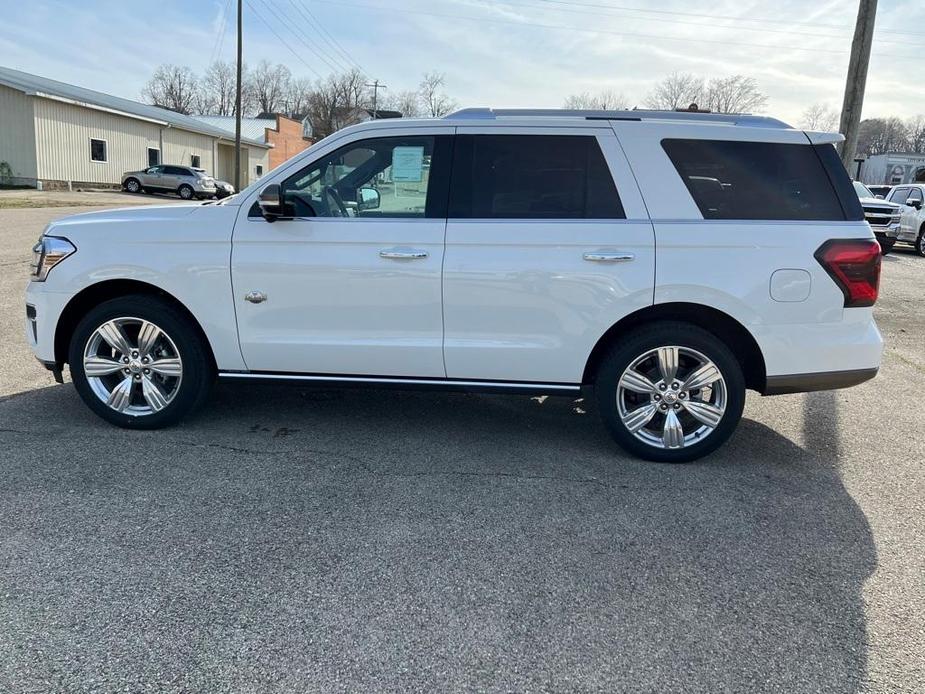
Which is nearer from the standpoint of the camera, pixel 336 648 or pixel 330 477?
pixel 336 648

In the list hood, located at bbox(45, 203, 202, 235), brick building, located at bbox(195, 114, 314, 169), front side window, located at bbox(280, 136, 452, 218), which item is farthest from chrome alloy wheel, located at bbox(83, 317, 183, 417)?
brick building, located at bbox(195, 114, 314, 169)

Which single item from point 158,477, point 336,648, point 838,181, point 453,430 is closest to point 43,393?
point 158,477

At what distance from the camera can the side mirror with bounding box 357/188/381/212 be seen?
4395 mm

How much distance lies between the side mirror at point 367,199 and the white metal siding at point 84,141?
3218 centimetres

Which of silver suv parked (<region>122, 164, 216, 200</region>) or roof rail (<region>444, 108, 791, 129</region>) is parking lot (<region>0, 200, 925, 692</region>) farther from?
silver suv parked (<region>122, 164, 216, 200</region>)

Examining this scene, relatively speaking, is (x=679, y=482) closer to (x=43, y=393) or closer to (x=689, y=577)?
(x=689, y=577)

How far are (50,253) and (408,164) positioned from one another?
7.71 ft

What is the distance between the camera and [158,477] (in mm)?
3973

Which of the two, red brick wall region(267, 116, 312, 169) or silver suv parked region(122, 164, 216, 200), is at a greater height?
red brick wall region(267, 116, 312, 169)

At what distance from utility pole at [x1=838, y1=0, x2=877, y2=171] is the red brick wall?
2026 inches

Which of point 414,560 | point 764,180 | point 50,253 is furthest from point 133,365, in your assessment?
point 764,180

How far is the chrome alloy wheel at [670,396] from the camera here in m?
4.26

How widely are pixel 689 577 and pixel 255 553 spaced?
1.93 meters

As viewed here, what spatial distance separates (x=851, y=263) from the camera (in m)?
4.05
